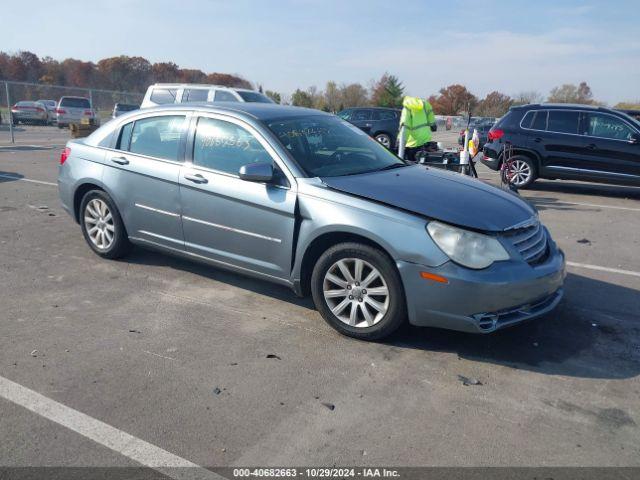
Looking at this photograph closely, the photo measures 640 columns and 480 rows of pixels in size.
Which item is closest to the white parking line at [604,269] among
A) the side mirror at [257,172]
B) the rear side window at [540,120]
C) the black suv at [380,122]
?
the side mirror at [257,172]

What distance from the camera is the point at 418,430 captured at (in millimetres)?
3049

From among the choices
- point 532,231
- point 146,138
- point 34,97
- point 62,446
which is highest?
point 34,97

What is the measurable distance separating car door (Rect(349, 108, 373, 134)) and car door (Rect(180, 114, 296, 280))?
16921 millimetres

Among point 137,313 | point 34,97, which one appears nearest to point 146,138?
point 137,313

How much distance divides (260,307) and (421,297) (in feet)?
5.04

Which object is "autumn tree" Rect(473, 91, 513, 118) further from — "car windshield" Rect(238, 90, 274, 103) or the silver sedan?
the silver sedan

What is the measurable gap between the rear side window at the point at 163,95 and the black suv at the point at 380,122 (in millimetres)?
8618

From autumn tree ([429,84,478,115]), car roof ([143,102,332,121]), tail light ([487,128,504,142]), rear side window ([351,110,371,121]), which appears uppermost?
autumn tree ([429,84,478,115])

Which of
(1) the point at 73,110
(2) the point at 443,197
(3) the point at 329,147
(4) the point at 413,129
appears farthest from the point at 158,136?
(1) the point at 73,110

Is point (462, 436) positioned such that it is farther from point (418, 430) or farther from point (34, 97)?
point (34, 97)

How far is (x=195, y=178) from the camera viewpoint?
4844 mm

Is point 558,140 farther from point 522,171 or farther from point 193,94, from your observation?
point 193,94

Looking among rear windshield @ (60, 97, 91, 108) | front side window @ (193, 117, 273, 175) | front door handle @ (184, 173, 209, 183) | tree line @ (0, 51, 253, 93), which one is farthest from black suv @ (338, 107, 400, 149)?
tree line @ (0, 51, 253, 93)

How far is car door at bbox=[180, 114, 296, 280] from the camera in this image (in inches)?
173
